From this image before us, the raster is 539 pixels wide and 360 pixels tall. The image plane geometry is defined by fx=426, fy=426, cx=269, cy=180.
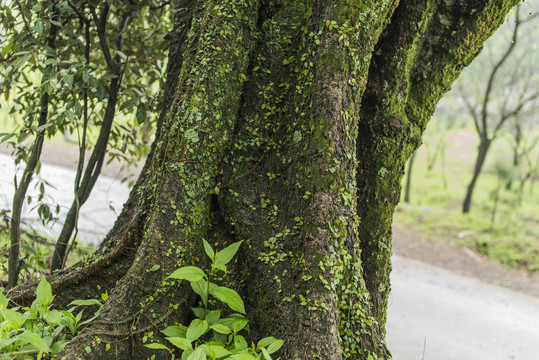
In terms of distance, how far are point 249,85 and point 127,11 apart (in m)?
2.04

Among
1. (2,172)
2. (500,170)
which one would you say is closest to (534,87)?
(500,170)

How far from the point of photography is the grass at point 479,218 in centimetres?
1151

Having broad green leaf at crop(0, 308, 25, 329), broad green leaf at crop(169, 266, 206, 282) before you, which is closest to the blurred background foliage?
broad green leaf at crop(169, 266, 206, 282)

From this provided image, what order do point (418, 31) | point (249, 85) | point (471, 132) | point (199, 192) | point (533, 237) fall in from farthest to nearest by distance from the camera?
point (471, 132), point (533, 237), point (418, 31), point (249, 85), point (199, 192)

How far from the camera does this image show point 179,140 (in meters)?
2.15

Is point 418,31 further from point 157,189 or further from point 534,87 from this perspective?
point 534,87

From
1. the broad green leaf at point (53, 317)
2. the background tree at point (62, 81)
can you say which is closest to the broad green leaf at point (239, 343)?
the broad green leaf at point (53, 317)

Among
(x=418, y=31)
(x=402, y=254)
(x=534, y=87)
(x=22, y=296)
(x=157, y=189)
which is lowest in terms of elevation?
(x=402, y=254)

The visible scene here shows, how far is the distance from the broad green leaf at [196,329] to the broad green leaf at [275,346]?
0.98 ft

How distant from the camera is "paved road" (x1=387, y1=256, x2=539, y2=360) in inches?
190

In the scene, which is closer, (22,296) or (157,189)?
(157,189)

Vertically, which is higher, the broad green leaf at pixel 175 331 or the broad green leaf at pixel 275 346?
the broad green leaf at pixel 275 346

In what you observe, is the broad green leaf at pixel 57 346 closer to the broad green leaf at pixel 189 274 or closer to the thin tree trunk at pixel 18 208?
the broad green leaf at pixel 189 274

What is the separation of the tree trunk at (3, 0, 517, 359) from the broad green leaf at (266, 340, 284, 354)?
0.32ft
